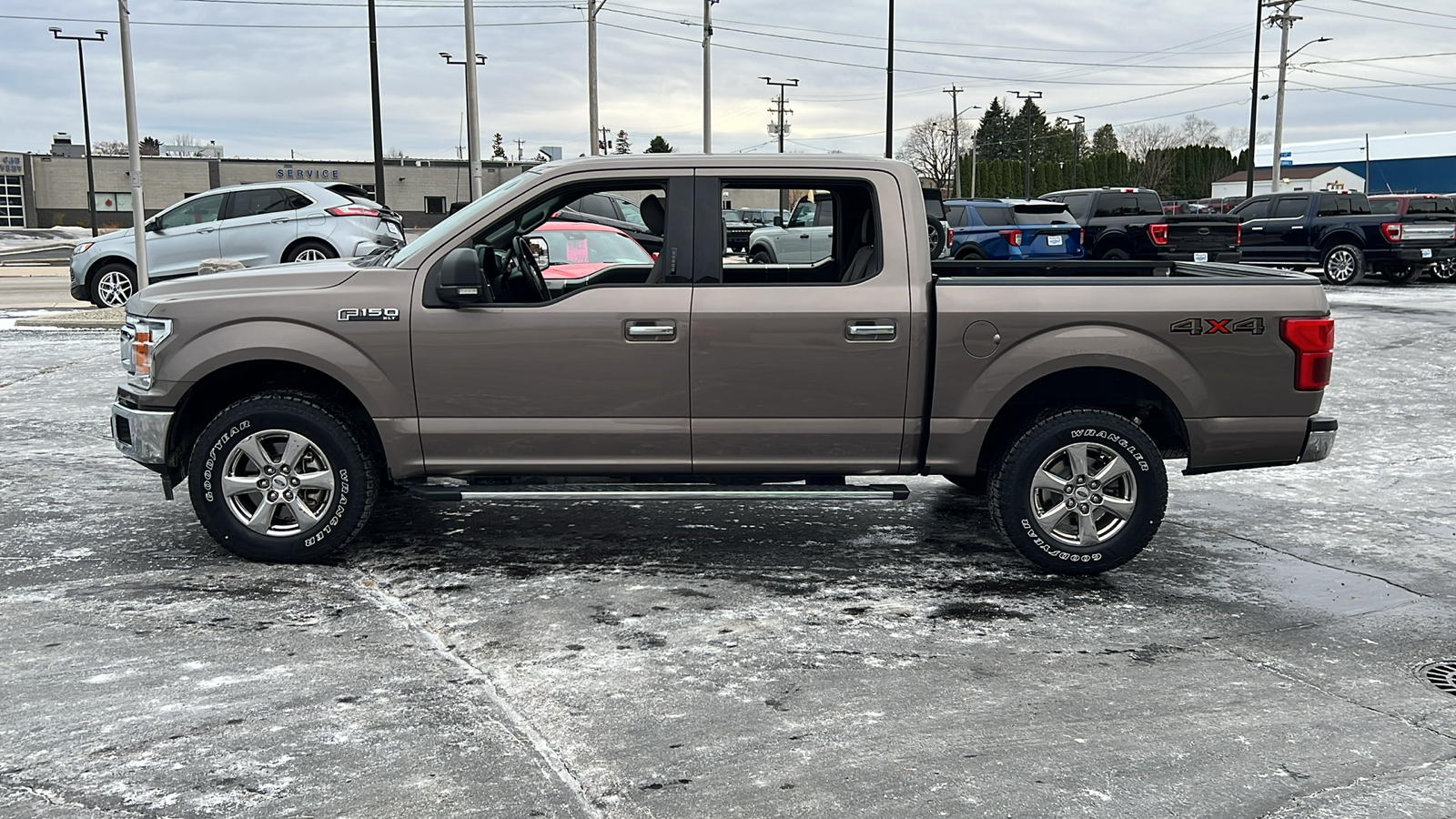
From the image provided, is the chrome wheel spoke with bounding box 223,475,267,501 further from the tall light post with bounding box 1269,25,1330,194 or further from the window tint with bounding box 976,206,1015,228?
the tall light post with bounding box 1269,25,1330,194

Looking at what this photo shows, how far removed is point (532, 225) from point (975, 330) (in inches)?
87.1

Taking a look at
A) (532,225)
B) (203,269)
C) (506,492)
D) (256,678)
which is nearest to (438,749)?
(256,678)

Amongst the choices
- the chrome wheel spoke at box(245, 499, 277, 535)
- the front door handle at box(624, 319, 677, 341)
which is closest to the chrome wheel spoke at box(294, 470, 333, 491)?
the chrome wheel spoke at box(245, 499, 277, 535)

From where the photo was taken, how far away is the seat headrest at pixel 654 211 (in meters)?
5.92

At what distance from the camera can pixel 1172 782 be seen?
3738mm

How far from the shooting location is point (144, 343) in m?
5.87

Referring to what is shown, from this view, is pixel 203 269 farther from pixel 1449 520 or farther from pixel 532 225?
pixel 1449 520

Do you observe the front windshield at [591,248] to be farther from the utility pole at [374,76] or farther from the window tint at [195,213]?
the utility pole at [374,76]

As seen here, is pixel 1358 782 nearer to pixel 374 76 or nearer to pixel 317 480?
pixel 317 480

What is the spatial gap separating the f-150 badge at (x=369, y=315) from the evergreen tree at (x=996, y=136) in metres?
128

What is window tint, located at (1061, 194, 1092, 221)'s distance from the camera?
955 inches

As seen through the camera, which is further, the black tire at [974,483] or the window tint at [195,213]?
the window tint at [195,213]

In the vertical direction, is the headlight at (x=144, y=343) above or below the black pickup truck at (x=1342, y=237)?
below

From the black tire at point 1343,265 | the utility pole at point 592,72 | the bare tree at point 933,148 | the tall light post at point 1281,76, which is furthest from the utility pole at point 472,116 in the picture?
the bare tree at point 933,148
